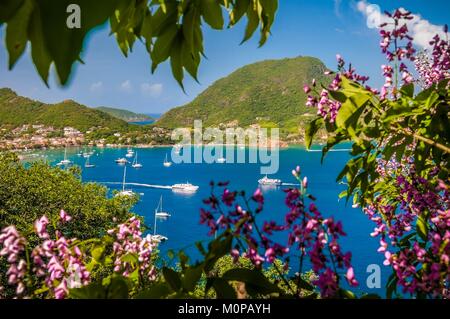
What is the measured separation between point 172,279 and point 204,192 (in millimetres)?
65830

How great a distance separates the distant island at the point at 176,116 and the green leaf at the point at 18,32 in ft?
325

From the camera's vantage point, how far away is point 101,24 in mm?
400

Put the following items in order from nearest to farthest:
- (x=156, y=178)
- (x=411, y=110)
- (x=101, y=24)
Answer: (x=101, y=24) < (x=411, y=110) < (x=156, y=178)

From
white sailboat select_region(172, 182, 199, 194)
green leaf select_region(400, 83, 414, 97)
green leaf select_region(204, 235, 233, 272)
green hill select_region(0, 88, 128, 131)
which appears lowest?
white sailboat select_region(172, 182, 199, 194)

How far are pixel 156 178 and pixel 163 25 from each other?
7961 cm

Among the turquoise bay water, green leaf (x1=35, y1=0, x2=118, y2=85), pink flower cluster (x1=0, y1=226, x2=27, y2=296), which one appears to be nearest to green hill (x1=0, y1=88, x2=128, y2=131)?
the turquoise bay water

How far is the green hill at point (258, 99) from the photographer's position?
11406 centimetres

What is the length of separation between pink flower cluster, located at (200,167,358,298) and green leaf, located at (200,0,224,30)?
36 centimetres

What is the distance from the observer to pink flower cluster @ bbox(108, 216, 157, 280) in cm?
101

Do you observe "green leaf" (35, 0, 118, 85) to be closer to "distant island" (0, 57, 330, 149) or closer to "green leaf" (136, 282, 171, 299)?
"green leaf" (136, 282, 171, 299)

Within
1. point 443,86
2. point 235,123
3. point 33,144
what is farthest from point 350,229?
point 33,144

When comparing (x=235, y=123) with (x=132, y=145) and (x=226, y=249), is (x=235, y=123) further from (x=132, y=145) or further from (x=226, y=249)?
(x=226, y=249)

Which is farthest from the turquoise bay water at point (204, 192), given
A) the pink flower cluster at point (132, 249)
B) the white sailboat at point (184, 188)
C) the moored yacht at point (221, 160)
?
the pink flower cluster at point (132, 249)

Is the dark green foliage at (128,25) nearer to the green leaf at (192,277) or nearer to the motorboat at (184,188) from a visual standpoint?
the green leaf at (192,277)
